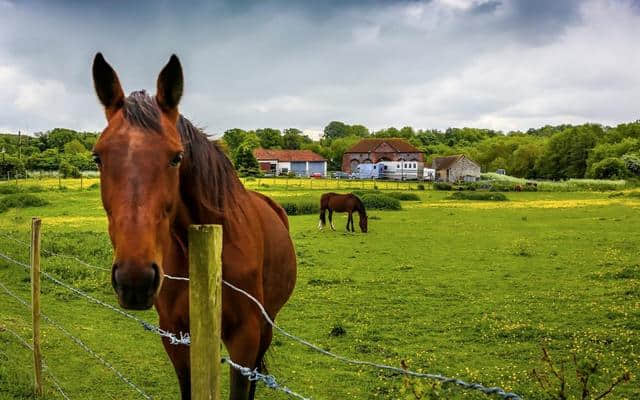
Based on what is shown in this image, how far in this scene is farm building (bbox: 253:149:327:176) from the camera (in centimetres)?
8244

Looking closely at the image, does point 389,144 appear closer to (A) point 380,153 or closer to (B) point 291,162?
(A) point 380,153

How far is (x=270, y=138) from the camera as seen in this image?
103375 millimetres

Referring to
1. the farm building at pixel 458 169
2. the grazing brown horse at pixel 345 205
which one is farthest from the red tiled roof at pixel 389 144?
the grazing brown horse at pixel 345 205

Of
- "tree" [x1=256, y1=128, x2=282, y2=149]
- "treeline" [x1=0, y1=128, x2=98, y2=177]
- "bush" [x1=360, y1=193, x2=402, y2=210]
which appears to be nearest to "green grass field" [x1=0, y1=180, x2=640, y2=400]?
"bush" [x1=360, y1=193, x2=402, y2=210]

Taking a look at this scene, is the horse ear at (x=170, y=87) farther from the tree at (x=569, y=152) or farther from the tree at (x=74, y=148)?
the tree at (x=569, y=152)

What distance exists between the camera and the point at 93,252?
13.3m

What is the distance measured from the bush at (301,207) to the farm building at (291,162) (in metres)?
53.4

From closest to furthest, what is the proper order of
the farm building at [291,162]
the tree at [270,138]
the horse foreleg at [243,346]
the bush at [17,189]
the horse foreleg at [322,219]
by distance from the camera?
the horse foreleg at [243,346] < the horse foreleg at [322,219] < the bush at [17,189] < the farm building at [291,162] < the tree at [270,138]

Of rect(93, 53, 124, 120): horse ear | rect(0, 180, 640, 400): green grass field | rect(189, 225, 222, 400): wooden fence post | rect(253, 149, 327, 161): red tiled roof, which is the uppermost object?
rect(253, 149, 327, 161): red tiled roof

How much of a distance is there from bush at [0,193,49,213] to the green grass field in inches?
410

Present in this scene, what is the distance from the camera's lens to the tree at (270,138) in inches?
4038

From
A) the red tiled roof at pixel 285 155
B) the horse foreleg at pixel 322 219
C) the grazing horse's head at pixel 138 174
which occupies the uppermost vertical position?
the red tiled roof at pixel 285 155

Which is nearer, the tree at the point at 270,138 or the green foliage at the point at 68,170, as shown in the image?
the green foliage at the point at 68,170

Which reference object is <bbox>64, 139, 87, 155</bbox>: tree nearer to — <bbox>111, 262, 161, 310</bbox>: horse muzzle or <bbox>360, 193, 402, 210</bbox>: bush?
<bbox>360, 193, 402, 210</bbox>: bush
